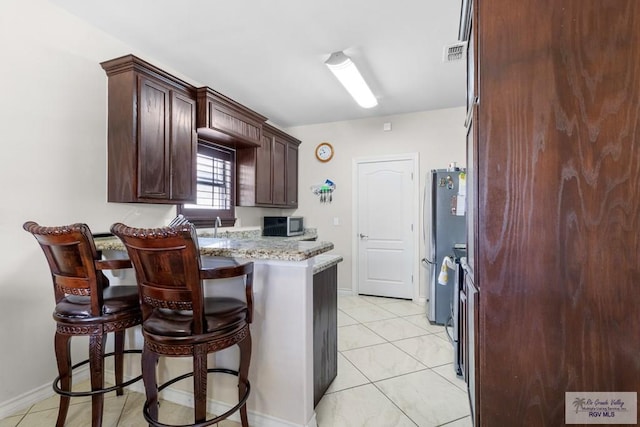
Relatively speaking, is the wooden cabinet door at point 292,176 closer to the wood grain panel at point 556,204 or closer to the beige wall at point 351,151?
the beige wall at point 351,151

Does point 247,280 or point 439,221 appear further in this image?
point 439,221

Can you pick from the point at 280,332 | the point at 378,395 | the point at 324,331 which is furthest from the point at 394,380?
the point at 280,332

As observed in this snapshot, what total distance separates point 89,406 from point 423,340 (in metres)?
2.61

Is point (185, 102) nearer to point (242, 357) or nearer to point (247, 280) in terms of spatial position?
point (247, 280)

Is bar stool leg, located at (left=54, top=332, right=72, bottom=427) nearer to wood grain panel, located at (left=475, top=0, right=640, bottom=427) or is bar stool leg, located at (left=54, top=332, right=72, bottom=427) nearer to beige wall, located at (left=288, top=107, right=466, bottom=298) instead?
wood grain panel, located at (left=475, top=0, right=640, bottom=427)

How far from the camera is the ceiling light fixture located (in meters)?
2.58

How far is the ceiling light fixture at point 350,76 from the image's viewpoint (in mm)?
2584

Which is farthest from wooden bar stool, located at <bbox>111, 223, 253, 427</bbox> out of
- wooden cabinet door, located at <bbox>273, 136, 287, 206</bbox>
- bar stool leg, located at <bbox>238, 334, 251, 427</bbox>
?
wooden cabinet door, located at <bbox>273, 136, 287, 206</bbox>

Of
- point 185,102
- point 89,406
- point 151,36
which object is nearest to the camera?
point 89,406

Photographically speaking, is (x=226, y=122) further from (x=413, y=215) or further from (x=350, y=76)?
(x=413, y=215)

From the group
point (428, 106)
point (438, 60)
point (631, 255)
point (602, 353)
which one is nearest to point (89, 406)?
point (602, 353)

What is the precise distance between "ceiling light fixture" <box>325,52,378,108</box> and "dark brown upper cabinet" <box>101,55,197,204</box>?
1.37m

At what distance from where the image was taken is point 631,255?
920 millimetres

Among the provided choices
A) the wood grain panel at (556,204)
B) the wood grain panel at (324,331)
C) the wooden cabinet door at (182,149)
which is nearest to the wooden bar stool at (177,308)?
the wood grain panel at (324,331)
